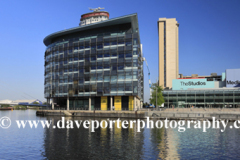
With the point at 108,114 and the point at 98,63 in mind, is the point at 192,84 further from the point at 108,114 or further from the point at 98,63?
the point at 108,114

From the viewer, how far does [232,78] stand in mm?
138250

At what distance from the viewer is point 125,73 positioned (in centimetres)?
9631

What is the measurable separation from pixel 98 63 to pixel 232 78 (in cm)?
8020

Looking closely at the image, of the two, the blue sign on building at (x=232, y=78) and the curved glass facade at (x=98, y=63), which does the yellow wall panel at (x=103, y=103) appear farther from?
the blue sign on building at (x=232, y=78)

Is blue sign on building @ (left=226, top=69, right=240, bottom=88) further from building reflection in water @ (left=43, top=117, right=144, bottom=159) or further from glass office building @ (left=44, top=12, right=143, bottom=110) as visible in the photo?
building reflection in water @ (left=43, top=117, right=144, bottom=159)

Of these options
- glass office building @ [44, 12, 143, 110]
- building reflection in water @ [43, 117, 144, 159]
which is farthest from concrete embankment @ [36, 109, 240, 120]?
building reflection in water @ [43, 117, 144, 159]

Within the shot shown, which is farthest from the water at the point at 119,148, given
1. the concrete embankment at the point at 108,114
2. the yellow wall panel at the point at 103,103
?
the yellow wall panel at the point at 103,103

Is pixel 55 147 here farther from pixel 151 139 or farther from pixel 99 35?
pixel 99 35

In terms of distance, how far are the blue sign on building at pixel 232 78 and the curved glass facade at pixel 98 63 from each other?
62821 millimetres

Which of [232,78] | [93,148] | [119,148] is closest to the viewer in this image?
[93,148]

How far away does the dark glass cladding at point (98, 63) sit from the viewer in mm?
96375

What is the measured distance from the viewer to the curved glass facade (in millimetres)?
96375

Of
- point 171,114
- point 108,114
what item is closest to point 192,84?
point 171,114

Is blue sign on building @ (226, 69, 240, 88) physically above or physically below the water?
above
